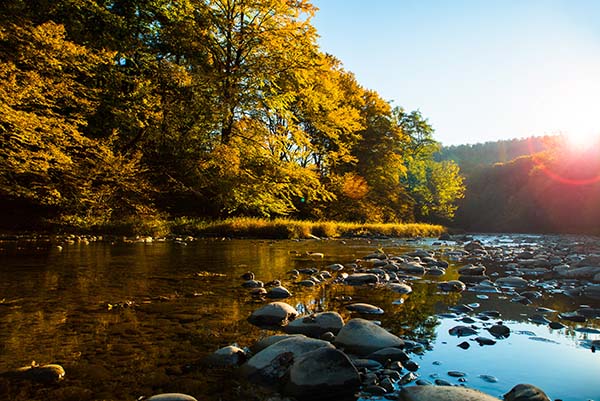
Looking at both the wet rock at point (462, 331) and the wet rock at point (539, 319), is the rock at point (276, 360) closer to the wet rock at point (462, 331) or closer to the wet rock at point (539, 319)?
→ the wet rock at point (462, 331)

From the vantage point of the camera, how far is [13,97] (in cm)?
888

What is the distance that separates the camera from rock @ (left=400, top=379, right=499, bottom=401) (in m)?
1.98

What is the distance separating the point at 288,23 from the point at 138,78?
23.1 ft

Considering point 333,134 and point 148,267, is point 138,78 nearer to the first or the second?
point 333,134

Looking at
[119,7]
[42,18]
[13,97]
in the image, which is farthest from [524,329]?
[119,7]

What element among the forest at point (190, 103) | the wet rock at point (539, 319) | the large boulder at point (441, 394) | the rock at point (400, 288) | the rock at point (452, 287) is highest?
the forest at point (190, 103)

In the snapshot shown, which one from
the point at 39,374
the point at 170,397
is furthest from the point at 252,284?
the point at 170,397

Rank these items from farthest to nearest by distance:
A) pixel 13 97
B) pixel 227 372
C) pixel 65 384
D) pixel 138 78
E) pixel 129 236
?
1. pixel 138 78
2. pixel 129 236
3. pixel 13 97
4. pixel 227 372
5. pixel 65 384

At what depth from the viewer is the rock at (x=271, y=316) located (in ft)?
11.8

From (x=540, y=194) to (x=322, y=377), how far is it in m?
57.4

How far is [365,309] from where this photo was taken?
4137 millimetres

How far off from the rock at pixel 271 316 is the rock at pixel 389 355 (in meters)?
1.08

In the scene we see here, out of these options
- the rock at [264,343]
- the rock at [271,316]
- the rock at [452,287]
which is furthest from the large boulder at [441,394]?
the rock at [452,287]

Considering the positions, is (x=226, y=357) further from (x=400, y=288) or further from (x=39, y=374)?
(x=400, y=288)
